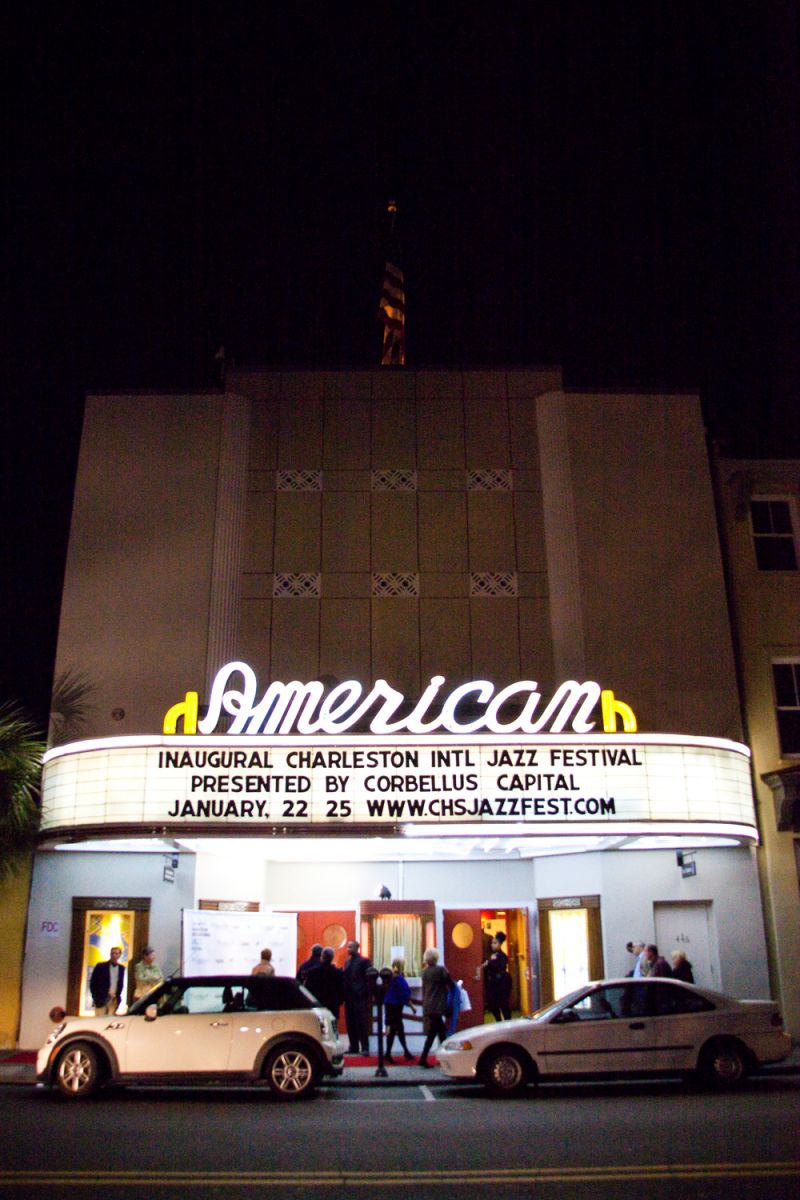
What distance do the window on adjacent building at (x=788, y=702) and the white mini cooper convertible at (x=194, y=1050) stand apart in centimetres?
1049

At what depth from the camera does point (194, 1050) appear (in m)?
12.1

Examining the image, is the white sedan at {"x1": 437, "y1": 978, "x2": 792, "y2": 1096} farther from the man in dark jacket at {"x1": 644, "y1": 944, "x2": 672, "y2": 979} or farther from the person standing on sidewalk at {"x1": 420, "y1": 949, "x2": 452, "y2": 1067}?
the man in dark jacket at {"x1": 644, "y1": 944, "x2": 672, "y2": 979}

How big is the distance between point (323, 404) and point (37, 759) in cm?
891

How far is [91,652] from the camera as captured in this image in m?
18.6

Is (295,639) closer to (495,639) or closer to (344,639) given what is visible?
(344,639)

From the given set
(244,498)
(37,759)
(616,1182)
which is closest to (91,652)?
(37,759)

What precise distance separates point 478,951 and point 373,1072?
5027 millimetres

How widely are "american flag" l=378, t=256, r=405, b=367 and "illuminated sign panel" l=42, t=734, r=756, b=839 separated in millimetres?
11241

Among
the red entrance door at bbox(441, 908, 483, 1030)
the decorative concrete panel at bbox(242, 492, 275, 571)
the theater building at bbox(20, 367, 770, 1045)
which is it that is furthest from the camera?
the decorative concrete panel at bbox(242, 492, 275, 571)

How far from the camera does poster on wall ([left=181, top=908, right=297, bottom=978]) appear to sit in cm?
1638

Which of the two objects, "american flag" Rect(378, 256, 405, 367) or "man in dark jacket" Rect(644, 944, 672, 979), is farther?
"american flag" Rect(378, 256, 405, 367)

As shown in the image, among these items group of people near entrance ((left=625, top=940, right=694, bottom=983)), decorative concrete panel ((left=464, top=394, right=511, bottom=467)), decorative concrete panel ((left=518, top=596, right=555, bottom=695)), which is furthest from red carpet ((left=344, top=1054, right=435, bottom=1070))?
decorative concrete panel ((left=464, top=394, right=511, bottom=467))

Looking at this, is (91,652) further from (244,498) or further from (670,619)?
(670,619)

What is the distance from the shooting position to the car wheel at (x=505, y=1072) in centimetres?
1211
